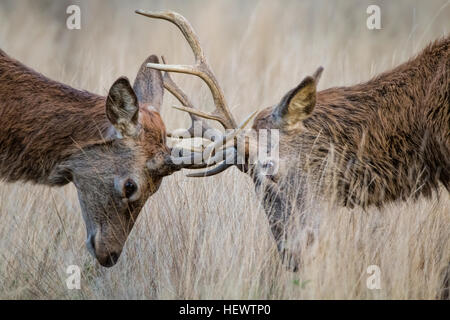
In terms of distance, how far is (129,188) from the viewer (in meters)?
5.74

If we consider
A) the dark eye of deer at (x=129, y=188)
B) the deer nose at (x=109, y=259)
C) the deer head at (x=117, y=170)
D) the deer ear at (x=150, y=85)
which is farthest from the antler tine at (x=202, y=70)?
the deer nose at (x=109, y=259)

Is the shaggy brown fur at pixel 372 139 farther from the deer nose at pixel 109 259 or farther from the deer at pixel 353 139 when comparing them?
the deer nose at pixel 109 259

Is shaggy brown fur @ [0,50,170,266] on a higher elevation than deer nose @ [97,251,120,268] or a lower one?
higher

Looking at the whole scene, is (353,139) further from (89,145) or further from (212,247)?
(89,145)

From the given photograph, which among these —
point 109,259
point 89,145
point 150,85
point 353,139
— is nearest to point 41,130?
point 89,145

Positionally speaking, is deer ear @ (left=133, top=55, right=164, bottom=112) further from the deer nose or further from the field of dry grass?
the deer nose

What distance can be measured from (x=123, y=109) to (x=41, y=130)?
26.5 inches

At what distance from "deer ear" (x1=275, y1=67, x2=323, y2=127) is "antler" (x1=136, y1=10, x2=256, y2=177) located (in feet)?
1.26

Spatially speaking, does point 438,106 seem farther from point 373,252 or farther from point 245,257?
point 245,257

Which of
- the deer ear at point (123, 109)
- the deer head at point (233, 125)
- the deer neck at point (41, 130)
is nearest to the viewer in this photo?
the deer ear at point (123, 109)

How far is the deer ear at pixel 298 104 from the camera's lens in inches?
234

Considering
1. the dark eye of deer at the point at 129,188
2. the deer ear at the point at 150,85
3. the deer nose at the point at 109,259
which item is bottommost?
the deer nose at the point at 109,259

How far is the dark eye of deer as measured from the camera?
573 cm

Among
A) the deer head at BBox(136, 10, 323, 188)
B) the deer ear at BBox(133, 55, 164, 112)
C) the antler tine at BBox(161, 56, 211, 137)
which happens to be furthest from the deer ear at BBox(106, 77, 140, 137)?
the antler tine at BBox(161, 56, 211, 137)
